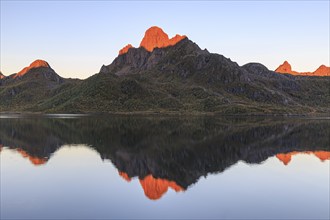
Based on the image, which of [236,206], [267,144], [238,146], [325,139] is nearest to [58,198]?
[236,206]

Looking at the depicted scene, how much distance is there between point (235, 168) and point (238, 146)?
30448 millimetres

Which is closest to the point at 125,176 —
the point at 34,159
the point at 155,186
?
the point at 155,186

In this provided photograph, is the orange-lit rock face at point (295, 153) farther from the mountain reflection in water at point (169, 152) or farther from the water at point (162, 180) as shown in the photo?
the water at point (162, 180)

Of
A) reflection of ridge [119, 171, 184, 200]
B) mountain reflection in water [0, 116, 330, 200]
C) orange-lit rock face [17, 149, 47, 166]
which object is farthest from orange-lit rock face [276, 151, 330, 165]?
orange-lit rock face [17, 149, 47, 166]

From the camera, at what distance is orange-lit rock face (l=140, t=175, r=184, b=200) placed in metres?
44.5

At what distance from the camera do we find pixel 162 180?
53.5 m

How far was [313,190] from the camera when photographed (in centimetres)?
4912

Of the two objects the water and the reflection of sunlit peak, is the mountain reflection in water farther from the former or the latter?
the water

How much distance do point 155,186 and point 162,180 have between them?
13.1 feet

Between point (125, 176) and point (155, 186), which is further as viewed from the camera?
point (125, 176)

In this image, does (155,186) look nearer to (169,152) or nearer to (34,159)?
(169,152)

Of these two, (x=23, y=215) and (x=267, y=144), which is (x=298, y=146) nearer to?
Answer: (x=267, y=144)

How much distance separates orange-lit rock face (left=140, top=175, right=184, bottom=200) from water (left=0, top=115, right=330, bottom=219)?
0.14 metres

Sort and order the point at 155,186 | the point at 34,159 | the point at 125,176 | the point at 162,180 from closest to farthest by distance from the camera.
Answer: the point at 155,186 < the point at 162,180 < the point at 125,176 < the point at 34,159
